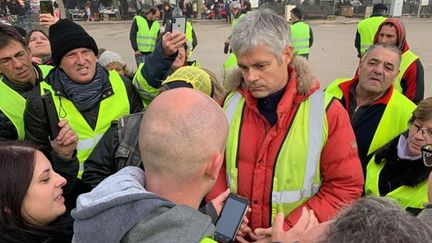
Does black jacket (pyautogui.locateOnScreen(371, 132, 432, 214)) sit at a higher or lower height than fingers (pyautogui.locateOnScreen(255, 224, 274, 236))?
higher

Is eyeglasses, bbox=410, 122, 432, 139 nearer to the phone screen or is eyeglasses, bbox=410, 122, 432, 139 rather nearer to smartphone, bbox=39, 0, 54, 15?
the phone screen

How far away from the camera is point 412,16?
1158 inches

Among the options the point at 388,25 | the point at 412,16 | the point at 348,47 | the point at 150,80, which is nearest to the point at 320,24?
the point at 412,16

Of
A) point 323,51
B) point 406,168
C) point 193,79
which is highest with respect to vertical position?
point 193,79

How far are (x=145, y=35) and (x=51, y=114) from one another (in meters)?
6.87

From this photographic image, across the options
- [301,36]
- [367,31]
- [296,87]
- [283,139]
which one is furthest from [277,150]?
[301,36]

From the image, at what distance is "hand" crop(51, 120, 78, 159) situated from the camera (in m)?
2.36

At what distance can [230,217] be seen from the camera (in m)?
1.78

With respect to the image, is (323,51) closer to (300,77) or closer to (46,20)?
(46,20)

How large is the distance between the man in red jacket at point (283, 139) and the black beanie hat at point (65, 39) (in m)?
1.27

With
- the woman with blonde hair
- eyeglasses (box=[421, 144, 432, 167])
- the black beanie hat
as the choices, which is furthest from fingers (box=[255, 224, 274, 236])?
the black beanie hat

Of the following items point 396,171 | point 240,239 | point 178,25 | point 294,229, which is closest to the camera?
point 294,229

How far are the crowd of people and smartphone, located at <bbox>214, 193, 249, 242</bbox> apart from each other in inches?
3.2

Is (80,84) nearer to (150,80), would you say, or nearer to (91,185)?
(150,80)
